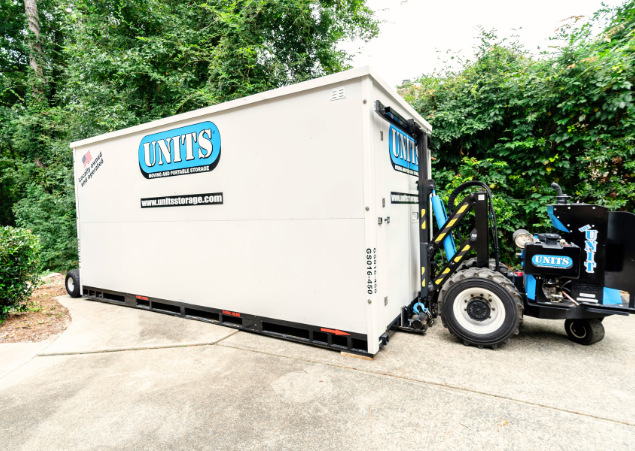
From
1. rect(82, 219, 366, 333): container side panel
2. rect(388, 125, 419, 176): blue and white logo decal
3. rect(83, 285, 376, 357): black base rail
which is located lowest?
rect(83, 285, 376, 357): black base rail

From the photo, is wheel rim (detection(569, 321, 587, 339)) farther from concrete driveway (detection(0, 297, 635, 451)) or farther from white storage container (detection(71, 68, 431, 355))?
white storage container (detection(71, 68, 431, 355))

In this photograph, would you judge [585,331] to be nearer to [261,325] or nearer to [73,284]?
[261,325]

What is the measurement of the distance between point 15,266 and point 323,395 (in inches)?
203

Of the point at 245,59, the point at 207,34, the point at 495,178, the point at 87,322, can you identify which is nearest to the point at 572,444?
the point at 495,178

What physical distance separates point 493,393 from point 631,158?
4674mm

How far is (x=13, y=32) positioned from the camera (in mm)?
13070

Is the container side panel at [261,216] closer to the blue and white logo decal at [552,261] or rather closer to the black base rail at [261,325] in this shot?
the black base rail at [261,325]

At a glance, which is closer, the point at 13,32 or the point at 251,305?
the point at 251,305

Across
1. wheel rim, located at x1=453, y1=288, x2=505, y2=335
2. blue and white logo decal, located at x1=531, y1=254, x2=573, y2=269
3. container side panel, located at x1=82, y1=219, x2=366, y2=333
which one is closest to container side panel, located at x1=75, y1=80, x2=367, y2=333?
container side panel, located at x1=82, y1=219, x2=366, y2=333

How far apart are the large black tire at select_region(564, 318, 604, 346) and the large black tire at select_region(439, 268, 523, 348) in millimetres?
817

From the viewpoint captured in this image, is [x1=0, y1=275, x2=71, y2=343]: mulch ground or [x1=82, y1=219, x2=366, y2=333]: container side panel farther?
[x1=0, y1=275, x2=71, y2=343]: mulch ground

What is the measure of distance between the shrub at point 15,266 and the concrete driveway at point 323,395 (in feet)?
5.46

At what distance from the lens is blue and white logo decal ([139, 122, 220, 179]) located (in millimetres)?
4281

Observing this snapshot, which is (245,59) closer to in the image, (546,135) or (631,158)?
(546,135)
